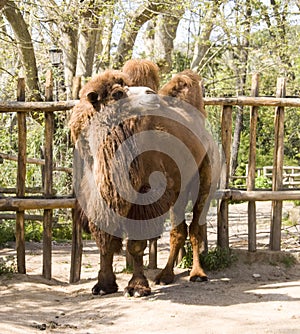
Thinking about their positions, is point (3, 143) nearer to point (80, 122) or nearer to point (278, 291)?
point (80, 122)

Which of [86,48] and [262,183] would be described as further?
[262,183]

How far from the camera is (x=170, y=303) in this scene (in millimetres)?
5277

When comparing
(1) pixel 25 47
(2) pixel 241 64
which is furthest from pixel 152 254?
(2) pixel 241 64

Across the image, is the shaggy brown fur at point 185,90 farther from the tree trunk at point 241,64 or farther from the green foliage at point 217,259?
the tree trunk at point 241,64

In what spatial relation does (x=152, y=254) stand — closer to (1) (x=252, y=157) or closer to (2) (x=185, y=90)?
(1) (x=252, y=157)

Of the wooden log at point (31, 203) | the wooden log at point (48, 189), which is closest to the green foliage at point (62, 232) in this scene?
the wooden log at point (48, 189)

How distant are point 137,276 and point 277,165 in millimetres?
2451

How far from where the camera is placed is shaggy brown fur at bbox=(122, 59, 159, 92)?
6.26 m

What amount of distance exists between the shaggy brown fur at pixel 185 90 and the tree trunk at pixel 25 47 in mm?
4351

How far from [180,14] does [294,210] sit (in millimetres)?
4656

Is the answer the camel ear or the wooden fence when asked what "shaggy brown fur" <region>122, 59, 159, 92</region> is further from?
the camel ear

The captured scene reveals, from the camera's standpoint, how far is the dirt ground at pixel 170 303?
450 centimetres

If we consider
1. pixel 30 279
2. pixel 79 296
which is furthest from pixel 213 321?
pixel 30 279

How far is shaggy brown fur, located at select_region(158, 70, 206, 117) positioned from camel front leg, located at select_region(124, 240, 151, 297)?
1.90 meters
